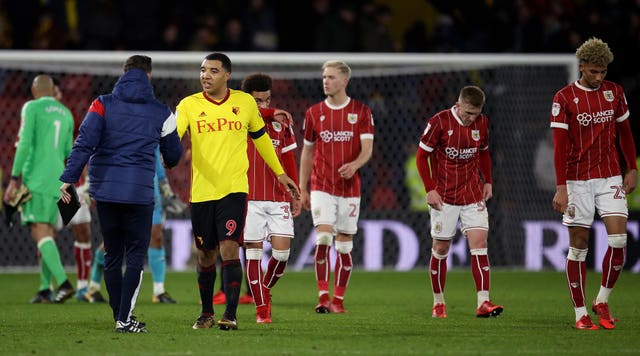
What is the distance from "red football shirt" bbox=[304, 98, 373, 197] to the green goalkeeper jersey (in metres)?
2.77

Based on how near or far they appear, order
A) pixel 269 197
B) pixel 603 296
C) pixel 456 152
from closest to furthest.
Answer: pixel 603 296 < pixel 269 197 < pixel 456 152

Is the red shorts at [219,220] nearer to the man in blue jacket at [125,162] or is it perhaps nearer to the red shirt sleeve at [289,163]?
the man in blue jacket at [125,162]

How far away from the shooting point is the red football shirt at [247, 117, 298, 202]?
939 centimetres

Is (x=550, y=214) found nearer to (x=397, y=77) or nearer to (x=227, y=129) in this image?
(x=397, y=77)

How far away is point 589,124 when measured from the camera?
8.63 m

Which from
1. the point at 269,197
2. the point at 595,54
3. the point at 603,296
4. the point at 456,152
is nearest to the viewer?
the point at 595,54

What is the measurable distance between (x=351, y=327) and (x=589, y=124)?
2.34 meters

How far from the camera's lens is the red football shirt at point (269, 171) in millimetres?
9391

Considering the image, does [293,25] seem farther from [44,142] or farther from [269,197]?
[269,197]

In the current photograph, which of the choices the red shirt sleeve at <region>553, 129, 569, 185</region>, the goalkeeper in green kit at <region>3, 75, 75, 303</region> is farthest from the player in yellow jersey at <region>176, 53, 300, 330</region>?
the goalkeeper in green kit at <region>3, 75, 75, 303</region>

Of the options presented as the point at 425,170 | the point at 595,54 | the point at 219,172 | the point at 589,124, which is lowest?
the point at 219,172

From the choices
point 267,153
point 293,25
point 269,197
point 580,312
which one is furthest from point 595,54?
point 293,25

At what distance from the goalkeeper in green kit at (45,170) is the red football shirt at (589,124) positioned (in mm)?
5180

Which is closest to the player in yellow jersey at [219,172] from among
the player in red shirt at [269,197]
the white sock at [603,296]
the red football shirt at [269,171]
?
the player in red shirt at [269,197]
